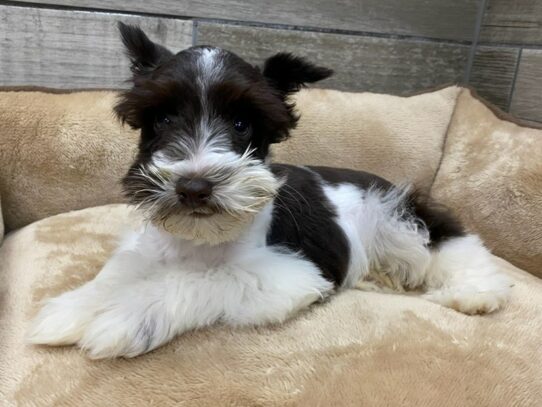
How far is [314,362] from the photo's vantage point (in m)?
1.63

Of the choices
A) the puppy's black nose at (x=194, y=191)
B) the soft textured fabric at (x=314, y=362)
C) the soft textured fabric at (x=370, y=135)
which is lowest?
the soft textured fabric at (x=314, y=362)

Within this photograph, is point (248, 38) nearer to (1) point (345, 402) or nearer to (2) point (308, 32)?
(2) point (308, 32)

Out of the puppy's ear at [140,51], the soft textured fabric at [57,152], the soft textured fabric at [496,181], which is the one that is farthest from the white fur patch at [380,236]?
the soft textured fabric at [57,152]

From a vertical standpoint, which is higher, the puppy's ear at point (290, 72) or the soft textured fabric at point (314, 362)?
the puppy's ear at point (290, 72)

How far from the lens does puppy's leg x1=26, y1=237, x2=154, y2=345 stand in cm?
161

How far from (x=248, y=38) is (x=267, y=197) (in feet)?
6.34

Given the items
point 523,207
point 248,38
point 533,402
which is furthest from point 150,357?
point 248,38

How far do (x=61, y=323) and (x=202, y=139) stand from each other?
0.70m

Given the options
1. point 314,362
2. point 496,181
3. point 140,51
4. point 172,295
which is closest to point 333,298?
point 314,362

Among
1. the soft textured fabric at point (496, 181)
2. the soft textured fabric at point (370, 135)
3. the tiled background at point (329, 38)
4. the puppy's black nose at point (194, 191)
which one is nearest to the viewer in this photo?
the puppy's black nose at point (194, 191)

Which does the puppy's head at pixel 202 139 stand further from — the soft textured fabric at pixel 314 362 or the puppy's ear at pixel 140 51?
the soft textured fabric at pixel 314 362

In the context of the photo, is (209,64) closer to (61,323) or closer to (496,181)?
(61,323)

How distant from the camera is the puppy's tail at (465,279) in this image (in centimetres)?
204

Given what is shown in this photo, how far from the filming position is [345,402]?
4.88 feet
